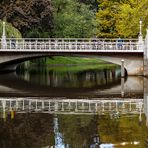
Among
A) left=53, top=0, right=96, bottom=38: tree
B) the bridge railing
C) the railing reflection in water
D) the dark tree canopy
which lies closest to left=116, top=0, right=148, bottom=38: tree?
left=53, top=0, right=96, bottom=38: tree

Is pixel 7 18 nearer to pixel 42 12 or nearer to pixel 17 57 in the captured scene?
pixel 42 12

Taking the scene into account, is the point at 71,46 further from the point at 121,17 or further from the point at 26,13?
the point at 121,17

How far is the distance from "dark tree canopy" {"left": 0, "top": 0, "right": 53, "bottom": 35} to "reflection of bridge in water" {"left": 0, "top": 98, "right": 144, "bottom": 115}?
99.8 ft

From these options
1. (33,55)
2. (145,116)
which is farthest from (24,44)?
(145,116)

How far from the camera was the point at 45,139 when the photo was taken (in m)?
19.5

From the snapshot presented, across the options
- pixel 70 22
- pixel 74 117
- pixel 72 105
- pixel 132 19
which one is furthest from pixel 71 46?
pixel 74 117

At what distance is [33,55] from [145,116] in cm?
3004

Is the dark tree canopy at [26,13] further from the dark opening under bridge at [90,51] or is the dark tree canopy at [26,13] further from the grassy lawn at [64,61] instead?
the grassy lawn at [64,61]

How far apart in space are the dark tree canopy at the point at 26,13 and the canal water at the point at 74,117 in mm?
21804

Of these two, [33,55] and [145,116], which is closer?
[145,116]

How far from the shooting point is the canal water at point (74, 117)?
19.2 m

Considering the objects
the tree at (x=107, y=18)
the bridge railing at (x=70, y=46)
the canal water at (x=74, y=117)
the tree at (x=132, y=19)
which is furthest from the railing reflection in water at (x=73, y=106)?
the tree at (x=107, y=18)

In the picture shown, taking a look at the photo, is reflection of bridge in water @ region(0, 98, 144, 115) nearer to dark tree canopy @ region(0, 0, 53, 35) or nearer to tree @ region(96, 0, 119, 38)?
dark tree canopy @ region(0, 0, 53, 35)

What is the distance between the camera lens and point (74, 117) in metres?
25.2
